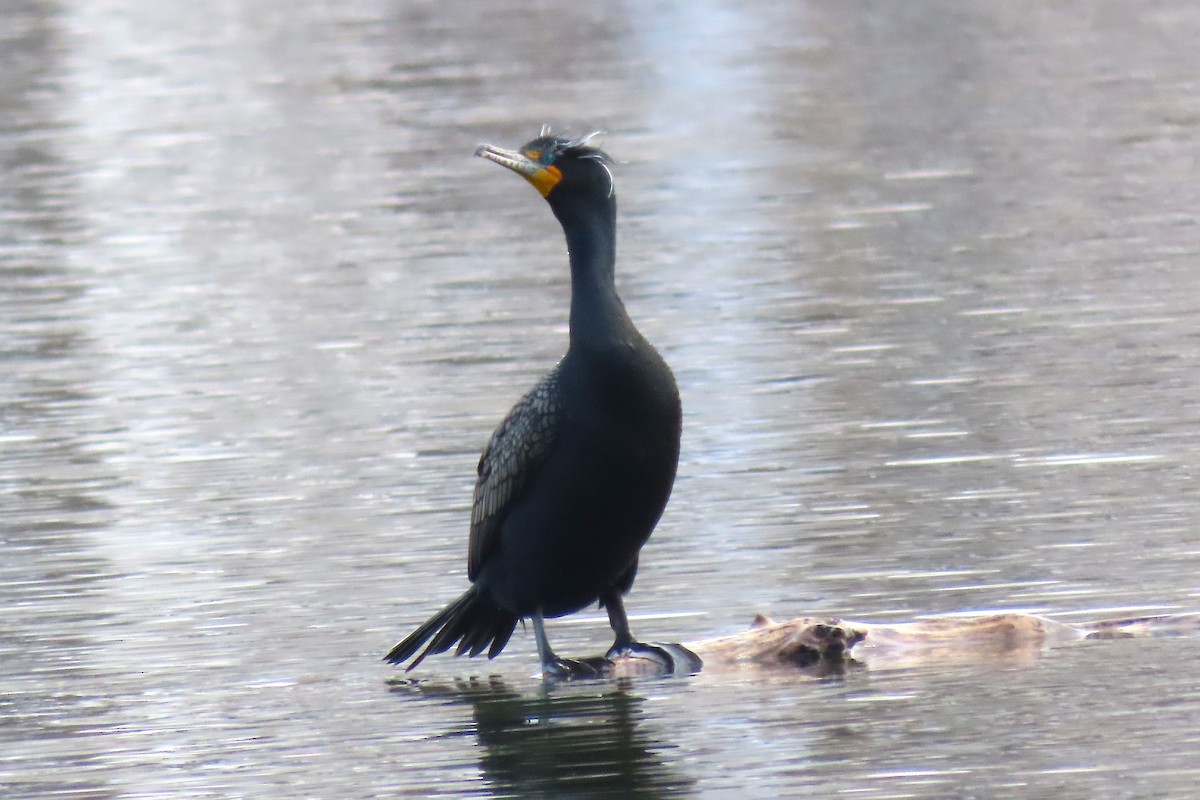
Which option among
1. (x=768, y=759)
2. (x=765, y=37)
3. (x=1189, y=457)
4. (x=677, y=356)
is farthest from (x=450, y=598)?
(x=765, y=37)

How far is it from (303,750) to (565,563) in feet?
3.59

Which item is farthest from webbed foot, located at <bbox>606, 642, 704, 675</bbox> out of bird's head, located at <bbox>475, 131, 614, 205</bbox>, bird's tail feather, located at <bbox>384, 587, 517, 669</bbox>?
bird's head, located at <bbox>475, 131, 614, 205</bbox>

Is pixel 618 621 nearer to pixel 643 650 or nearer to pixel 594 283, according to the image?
pixel 643 650

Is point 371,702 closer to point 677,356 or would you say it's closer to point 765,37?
point 677,356

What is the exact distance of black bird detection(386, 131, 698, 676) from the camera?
7754mm

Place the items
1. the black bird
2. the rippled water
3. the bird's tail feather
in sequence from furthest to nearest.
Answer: the bird's tail feather → the black bird → the rippled water

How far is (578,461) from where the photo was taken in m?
7.86

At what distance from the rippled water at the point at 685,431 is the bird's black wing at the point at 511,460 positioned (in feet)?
1.66

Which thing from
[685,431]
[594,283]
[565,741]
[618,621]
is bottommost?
[685,431]

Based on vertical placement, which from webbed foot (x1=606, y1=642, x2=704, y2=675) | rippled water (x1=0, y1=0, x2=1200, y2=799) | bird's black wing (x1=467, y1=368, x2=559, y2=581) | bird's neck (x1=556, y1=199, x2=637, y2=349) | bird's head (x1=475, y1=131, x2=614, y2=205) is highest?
bird's head (x1=475, y1=131, x2=614, y2=205)

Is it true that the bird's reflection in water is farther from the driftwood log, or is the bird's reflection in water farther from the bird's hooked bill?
the bird's hooked bill

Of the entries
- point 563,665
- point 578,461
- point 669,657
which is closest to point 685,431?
point 563,665

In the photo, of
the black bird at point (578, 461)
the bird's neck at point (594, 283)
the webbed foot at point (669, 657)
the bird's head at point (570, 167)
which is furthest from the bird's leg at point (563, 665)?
the bird's head at point (570, 167)

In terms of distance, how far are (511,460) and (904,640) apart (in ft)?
4.60
